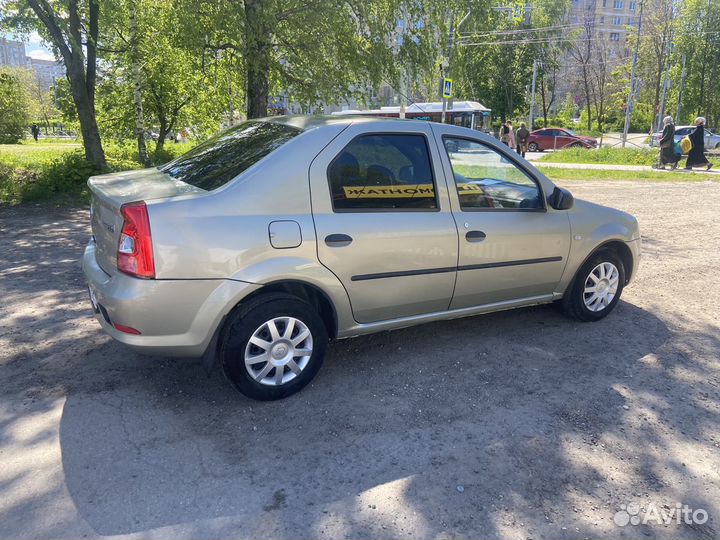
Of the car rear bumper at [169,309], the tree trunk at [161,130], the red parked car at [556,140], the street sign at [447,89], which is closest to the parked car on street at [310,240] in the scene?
the car rear bumper at [169,309]

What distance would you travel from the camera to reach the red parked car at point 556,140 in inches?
1414

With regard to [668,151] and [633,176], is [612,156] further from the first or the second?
[633,176]

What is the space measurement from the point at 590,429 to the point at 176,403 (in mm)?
2579

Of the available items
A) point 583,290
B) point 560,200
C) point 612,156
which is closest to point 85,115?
point 560,200

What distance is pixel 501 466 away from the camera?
2.92m

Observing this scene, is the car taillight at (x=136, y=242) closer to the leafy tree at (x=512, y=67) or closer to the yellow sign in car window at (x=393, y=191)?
the yellow sign in car window at (x=393, y=191)

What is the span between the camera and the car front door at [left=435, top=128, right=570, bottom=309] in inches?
160

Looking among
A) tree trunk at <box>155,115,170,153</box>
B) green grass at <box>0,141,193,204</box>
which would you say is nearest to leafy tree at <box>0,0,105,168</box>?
green grass at <box>0,141,193,204</box>

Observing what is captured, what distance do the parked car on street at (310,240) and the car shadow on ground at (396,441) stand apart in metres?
0.40

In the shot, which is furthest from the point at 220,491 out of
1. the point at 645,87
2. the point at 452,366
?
the point at 645,87

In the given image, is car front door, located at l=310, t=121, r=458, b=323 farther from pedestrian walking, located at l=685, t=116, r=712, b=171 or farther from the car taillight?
pedestrian walking, located at l=685, t=116, r=712, b=171

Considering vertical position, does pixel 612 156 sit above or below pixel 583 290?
above

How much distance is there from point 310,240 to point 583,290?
2718 millimetres

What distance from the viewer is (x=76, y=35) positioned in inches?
461
